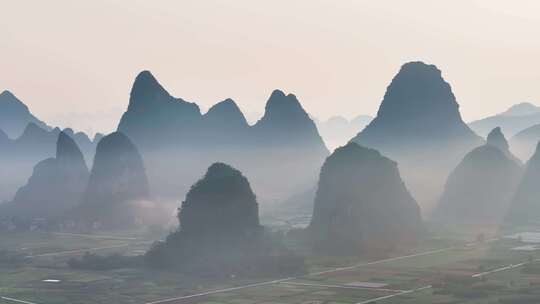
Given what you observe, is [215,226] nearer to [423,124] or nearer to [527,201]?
[527,201]

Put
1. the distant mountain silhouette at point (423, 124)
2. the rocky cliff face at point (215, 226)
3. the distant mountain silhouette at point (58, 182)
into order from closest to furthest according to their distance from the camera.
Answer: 1. the rocky cliff face at point (215, 226)
2. the distant mountain silhouette at point (58, 182)
3. the distant mountain silhouette at point (423, 124)

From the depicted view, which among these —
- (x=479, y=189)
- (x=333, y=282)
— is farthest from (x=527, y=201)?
(x=333, y=282)

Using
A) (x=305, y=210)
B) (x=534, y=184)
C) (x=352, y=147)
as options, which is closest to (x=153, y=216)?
(x=305, y=210)

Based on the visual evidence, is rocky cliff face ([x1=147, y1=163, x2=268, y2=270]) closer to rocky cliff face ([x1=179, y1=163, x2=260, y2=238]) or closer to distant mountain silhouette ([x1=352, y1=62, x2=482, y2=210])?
rocky cliff face ([x1=179, y1=163, x2=260, y2=238])

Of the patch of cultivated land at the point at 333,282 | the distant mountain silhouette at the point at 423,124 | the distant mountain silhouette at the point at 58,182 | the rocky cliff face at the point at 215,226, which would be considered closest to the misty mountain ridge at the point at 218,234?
the rocky cliff face at the point at 215,226

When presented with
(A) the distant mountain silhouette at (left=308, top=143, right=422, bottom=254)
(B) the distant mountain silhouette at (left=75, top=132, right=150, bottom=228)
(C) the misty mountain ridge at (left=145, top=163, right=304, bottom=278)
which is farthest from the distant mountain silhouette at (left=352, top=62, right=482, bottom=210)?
(C) the misty mountain ridge at (left=145, top=163, right=304, bottom=278)

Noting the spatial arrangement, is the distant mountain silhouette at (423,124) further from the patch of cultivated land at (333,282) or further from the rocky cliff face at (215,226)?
the rocky cliff face at (215,226)

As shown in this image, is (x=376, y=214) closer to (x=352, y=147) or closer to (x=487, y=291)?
(x=352, y=147)
